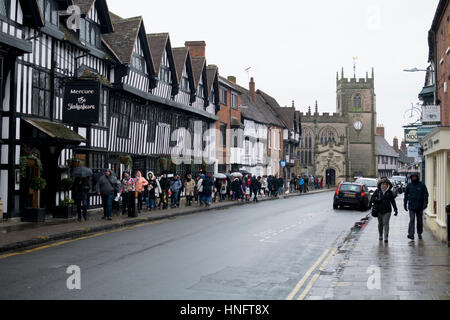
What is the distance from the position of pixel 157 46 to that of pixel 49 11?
11083 millimetres

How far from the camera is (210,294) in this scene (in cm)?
787

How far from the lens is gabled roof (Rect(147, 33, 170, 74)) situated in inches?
1166

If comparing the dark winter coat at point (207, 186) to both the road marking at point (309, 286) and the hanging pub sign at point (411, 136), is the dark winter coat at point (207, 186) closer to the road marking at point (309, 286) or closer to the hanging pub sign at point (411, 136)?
the hanging pub sign at point (411, 136)

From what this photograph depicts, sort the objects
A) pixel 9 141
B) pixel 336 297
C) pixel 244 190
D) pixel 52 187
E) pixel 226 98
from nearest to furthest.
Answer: pixel 336 297 < pixel 9 141 < pixel 52 187 < pixel 244 190 < pixel 226 98

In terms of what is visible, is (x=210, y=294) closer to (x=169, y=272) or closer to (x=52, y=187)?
(x=169, y=272)

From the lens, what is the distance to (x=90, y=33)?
23.2 metres

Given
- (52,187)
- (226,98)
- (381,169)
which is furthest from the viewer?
(381,169)

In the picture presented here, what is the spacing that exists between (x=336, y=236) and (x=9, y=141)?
10.4m

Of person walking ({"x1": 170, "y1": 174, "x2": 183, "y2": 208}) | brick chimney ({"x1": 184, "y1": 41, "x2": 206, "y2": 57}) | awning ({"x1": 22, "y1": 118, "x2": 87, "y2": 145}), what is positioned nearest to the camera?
awning ({"x1": 22, "y1": 118, "x2": 87, "y2": 145})

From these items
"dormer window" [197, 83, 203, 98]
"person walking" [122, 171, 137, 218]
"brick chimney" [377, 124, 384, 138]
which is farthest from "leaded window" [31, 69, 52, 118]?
"brick chimney" [377, 124, 384, 138]

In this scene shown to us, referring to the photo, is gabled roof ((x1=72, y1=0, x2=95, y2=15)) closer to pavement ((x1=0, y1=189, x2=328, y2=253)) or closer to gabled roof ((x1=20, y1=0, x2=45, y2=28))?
gabled roof ((x1=20, y1=0, x2=45, y2=28))

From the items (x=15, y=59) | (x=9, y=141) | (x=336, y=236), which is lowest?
(x=336, y=236)

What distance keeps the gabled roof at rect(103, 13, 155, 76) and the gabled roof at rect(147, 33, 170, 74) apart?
50.3 inches

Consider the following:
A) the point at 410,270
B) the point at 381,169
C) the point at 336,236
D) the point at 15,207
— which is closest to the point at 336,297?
the point at 410,270
